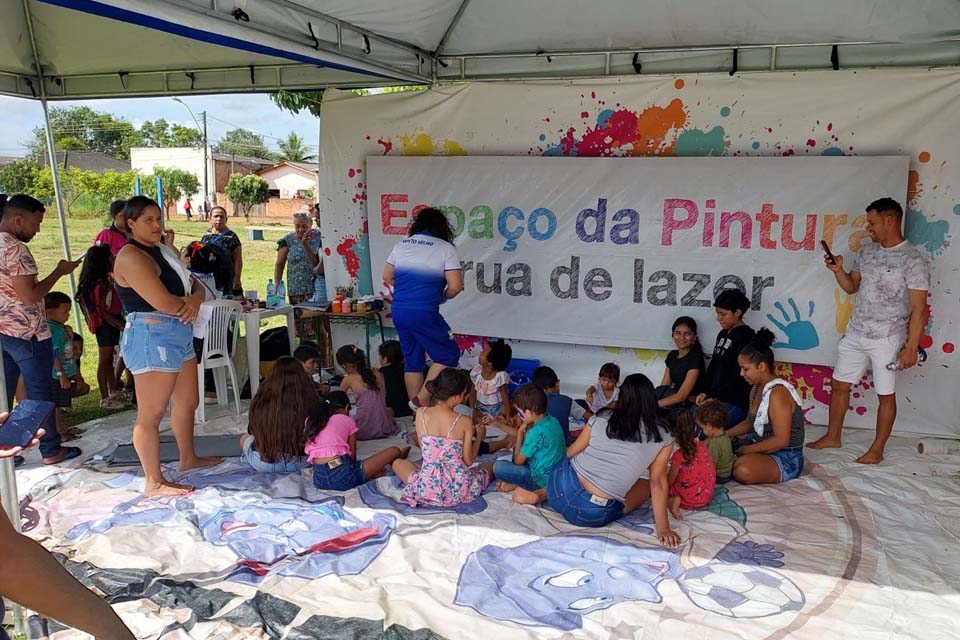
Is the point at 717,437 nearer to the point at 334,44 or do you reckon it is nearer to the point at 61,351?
the point at 334,44

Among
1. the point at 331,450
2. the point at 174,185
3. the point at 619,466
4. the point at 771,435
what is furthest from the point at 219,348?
the point at 174,185

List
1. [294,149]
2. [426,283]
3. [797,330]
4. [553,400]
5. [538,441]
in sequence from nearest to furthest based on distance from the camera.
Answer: [538,441]
[553,400]
[426,283]
[797,330]
[294,149]

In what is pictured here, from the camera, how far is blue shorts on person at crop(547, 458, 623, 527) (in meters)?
3.32

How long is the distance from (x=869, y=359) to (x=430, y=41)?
3506 mm

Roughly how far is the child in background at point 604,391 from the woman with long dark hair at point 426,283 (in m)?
0.98

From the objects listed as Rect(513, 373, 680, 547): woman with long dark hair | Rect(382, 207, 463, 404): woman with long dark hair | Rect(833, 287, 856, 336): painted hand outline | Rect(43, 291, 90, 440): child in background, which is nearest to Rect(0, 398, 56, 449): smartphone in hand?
Rect(513, 373, 680, 547): woman with long dark hair

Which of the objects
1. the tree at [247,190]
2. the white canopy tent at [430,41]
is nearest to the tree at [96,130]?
the tree at [247,190]

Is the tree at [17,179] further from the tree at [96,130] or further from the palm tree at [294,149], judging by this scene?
the palm tree at [294,149]

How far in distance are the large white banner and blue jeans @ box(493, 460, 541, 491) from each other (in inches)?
71.4

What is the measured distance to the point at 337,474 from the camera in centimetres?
375

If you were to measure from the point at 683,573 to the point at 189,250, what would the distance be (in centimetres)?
448

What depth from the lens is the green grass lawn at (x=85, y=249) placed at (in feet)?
18.0

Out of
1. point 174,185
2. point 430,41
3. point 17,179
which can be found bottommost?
point 430,41

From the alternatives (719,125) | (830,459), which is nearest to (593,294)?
(719,125)
